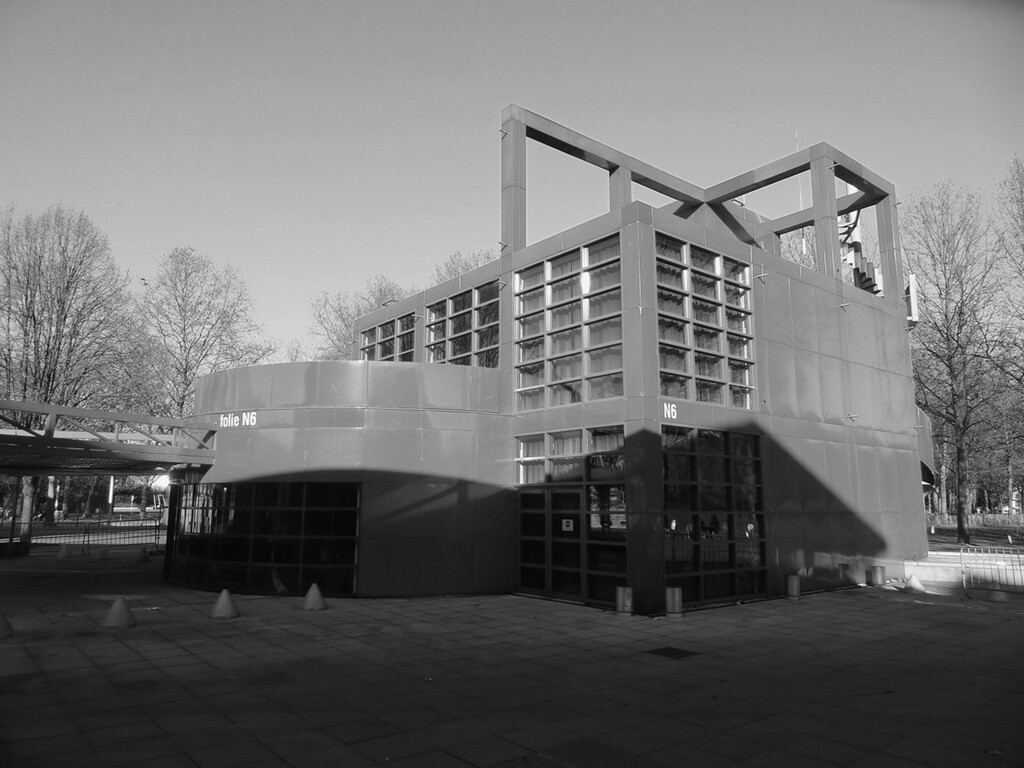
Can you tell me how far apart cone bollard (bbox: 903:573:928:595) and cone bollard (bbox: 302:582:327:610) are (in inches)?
598

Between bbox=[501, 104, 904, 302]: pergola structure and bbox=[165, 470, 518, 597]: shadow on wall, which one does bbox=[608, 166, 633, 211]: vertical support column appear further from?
bbox=[165, 470, 518, 597]: shadow on wall

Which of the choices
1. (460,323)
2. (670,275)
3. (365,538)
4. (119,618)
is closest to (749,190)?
(670,275)

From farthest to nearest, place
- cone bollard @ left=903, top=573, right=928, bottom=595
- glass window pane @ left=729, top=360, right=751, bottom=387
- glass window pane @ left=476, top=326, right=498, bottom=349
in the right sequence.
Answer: glass window pane @ left=476, top=326, right=498, bottom=349 → cone bollard @ left=903, top=573, right=928, bottom=595 → glass window pane @ left=729, top=360, right=751, bottom=387

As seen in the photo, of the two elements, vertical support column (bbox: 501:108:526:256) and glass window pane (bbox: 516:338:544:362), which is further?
vertical support column (bbox: 501:108:526:256)

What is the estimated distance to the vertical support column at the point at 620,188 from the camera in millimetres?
20719

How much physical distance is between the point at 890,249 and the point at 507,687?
22.2 metres

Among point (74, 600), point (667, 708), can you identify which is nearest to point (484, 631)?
point (667, 708)

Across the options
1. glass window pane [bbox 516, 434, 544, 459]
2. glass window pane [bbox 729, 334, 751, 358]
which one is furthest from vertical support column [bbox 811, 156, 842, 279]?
glass window pane [bbox 516, 434, 544, 459]

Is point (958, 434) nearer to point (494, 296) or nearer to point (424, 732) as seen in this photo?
point (494, 296)

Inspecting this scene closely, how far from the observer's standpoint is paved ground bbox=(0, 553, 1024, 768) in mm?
6961

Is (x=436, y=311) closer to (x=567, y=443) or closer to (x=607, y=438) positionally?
(x=567, y=443)

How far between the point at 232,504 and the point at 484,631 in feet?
27.7

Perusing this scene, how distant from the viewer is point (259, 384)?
62.1 ft

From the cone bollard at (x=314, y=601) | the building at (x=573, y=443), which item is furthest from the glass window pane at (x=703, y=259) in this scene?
the cone bollard at (x=314, y=601)
